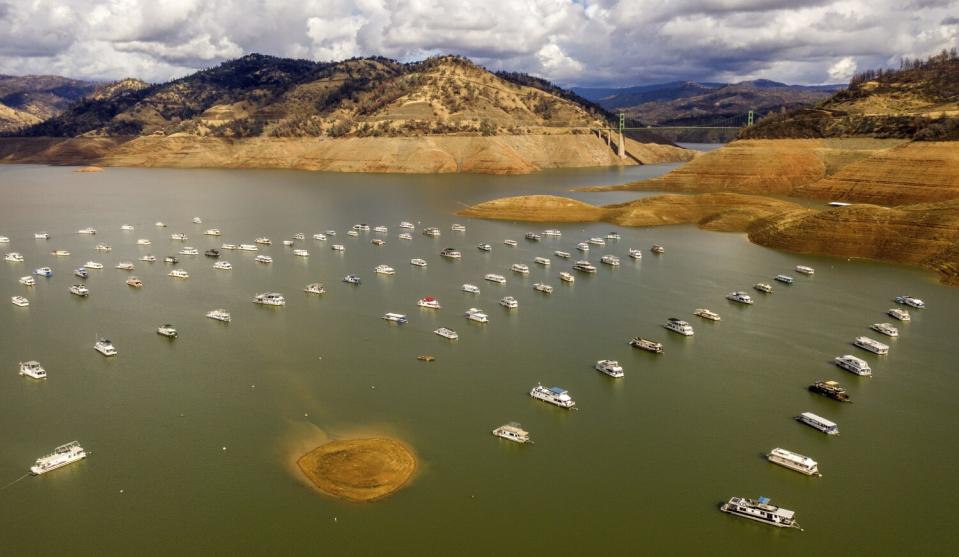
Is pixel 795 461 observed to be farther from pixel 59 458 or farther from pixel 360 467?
pixel 59 458

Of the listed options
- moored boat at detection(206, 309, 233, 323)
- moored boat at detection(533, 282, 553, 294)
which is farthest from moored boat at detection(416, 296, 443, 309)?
moored boat at detection(206, 309, 233, 323)

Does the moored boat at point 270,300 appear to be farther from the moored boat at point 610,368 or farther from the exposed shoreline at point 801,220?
the exposed shoreline at point 801,220

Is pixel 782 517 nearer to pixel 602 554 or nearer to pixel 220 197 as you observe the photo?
pixel 602 554

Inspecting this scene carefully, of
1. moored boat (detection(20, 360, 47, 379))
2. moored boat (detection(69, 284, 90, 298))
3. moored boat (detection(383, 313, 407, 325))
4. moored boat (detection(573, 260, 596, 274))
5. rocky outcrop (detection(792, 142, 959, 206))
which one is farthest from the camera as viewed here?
rocky outcrop (detection(792, 142, 959, 206))

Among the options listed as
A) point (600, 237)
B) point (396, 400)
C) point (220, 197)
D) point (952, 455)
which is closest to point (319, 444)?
point (396, 400)

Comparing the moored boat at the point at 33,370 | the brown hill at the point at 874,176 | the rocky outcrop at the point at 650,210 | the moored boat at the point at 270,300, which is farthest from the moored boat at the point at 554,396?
the brown hill at the point at 874,176

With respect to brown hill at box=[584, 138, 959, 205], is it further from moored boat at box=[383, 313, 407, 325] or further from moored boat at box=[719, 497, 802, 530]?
moored boat at box=[719, 497, 802, 530]

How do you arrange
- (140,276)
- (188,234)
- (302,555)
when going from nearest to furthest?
(302,555) → (140,276) → (188,234)
